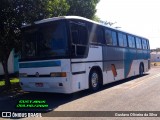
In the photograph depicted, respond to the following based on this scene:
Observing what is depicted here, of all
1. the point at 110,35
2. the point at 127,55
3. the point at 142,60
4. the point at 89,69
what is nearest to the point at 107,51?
the point at 110,35

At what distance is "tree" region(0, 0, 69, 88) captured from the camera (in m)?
12.2

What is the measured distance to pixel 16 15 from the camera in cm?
1234

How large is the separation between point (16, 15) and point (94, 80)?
465 centimetres

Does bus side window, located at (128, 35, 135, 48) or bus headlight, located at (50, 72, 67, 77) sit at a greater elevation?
bus side window, located at (128, 35, 135, 48)

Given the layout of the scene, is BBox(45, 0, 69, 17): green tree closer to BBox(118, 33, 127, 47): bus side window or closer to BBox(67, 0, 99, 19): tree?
BBox(118, 33, 127, 47): bus side window

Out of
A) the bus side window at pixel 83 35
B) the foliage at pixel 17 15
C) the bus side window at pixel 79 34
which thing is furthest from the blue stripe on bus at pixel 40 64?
the foliage at pixel 17 15

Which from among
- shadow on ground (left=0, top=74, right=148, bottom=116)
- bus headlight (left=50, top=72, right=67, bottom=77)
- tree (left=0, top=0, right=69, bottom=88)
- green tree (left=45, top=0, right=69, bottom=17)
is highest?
green tree (left=45, top=0, right=69, bottom=17)

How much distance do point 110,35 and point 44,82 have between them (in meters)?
5.34

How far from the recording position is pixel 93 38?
1209 centimetres

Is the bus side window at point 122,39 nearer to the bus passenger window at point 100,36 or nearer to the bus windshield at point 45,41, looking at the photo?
the bus passenger window at point 100,36

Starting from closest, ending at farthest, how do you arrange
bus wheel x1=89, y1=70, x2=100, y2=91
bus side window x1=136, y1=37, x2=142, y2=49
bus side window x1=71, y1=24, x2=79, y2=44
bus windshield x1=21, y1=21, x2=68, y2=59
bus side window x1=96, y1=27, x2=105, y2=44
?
1. bus windshield x1=21, y1=21, x2=68, y2=59
2. bus side window x1=71, y1=24, x2=79, y2=44
3. bus wheel x1=89, y1=70, x2=100, y2=91
4. bus side window x1=96, y1=27, x2=105, y2=44
5. bus side window x1=136, y1=37, x2=142, y2=49

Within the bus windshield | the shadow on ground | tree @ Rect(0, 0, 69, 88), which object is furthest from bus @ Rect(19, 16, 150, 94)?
tree @ Rect(0, 0, 69, 88)

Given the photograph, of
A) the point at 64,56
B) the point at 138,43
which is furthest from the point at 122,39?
the point at 64,56

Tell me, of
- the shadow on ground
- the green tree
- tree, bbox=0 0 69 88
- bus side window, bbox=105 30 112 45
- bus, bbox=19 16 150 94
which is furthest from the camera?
bus side window, bbox=105 30 112 45
